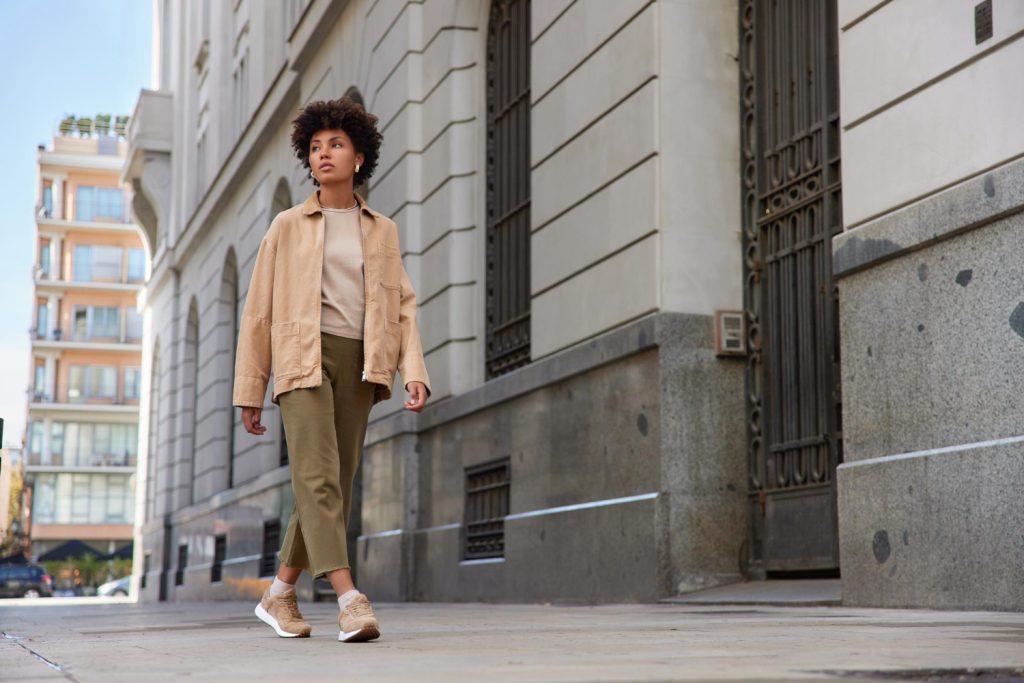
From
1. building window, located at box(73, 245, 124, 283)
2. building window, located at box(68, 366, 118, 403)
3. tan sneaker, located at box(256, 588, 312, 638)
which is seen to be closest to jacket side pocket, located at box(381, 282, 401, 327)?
tan sneaker, located at box(256, 588, 312, 638)

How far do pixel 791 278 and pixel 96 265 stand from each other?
78571 millimetres

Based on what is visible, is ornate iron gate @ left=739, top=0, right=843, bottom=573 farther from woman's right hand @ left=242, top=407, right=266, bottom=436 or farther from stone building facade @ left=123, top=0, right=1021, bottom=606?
woman's right hand @ left=242, top=407, right=266, bottom=436

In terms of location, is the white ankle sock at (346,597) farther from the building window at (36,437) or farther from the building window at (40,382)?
the building window at (40,382)

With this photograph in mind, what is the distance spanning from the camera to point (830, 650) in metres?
4.00

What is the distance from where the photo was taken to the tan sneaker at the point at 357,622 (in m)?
4.95

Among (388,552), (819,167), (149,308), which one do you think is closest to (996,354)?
(819,167)

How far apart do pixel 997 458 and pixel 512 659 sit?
296 cm

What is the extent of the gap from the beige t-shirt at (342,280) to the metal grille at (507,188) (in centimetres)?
622

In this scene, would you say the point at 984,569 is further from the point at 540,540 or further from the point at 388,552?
the point at 388,552

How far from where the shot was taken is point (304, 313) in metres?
5.55

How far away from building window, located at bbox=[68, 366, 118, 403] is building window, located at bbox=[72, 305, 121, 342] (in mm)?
1855

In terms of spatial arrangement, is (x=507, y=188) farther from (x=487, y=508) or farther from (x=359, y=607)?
(x=359, y=607)

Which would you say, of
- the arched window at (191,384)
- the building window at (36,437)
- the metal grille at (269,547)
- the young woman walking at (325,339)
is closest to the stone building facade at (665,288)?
the young woman walking at (325,339)

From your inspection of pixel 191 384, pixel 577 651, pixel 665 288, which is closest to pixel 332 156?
pixel 577 651
